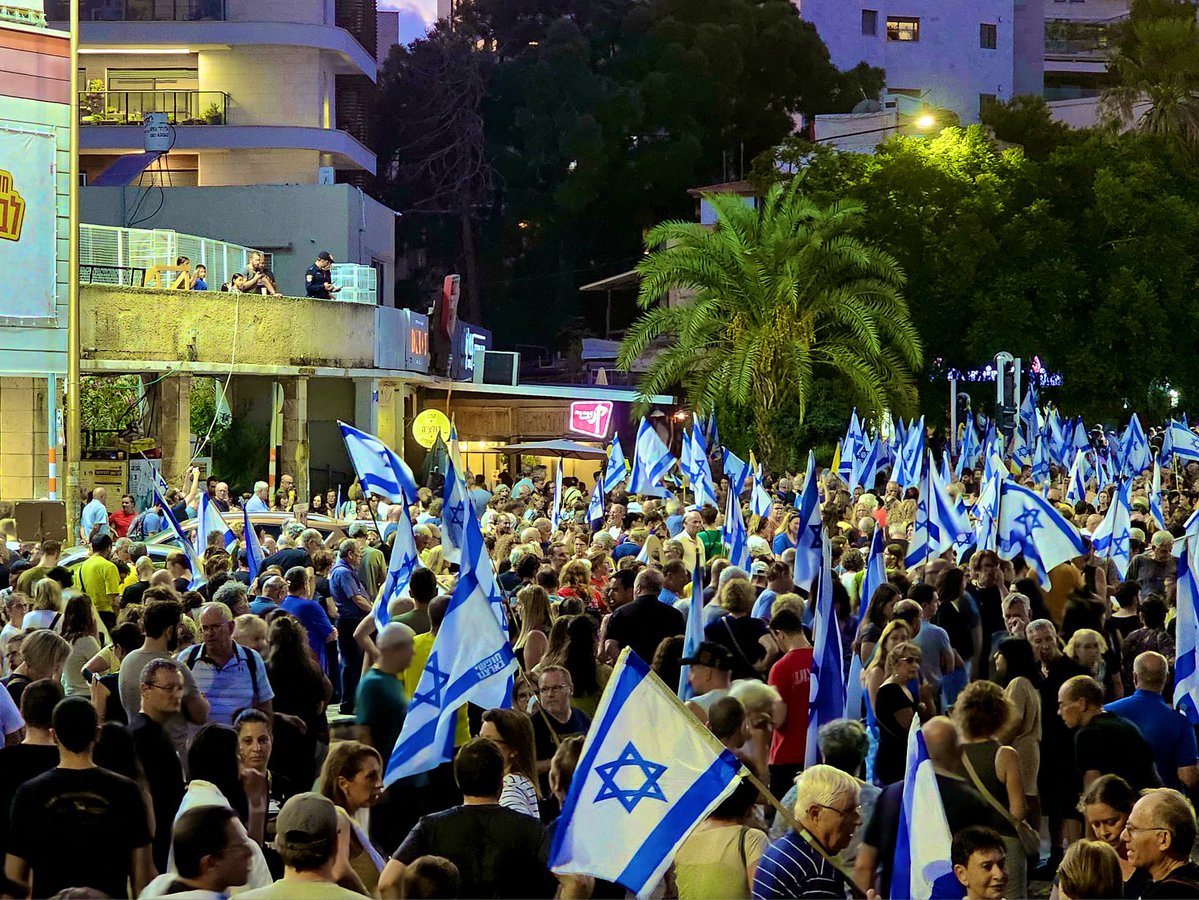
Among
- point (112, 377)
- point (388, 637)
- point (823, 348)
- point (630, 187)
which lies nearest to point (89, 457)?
point (112, 377)

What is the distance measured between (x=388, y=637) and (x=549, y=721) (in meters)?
1.10

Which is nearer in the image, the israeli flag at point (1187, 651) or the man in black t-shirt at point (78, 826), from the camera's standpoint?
the man in black t-shirt at point (78, 826)

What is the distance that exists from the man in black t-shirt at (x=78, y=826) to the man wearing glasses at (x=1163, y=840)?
3602 millimetres

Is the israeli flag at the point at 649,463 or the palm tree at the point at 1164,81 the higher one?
the palm tree at the point at 1164,81

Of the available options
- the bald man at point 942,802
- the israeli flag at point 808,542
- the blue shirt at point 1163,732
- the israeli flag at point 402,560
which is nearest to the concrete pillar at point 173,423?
the israeli flag at point 402,560

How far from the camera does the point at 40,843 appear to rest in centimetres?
686

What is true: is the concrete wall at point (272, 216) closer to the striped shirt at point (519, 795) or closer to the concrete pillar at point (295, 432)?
the concrete pillar at point (295, 432)

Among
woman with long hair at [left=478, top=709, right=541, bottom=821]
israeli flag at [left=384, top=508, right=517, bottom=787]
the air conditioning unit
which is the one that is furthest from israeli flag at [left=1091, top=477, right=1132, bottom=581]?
the air conditioning unit

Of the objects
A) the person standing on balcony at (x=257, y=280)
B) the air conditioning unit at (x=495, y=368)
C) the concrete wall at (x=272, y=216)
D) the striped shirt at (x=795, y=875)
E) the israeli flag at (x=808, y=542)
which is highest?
the concrete wall at (x=272, y=216)

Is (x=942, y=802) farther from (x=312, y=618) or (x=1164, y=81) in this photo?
(x=1164, y=81)

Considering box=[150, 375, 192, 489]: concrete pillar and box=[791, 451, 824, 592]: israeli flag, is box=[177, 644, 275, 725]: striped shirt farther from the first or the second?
box=[150, 375, 192, 489]: concrete pillar

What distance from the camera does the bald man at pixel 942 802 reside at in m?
7.28

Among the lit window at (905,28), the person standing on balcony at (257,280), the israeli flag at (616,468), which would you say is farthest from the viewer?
the lit window at (905,28)

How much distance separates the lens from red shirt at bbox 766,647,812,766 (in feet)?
32.8
